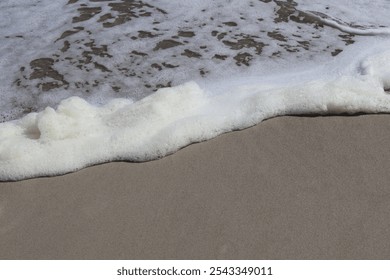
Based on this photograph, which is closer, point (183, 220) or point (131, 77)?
point (183, 220)

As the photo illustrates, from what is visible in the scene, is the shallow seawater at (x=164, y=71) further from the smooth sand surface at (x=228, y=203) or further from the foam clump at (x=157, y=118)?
the smooth sand surface at (x=228, y=203)

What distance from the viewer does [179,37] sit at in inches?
131

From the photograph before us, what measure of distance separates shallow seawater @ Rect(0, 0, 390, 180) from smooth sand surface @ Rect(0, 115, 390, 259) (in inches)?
5.2

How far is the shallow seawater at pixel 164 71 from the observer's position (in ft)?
7.58

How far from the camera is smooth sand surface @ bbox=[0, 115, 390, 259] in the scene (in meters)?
1.77

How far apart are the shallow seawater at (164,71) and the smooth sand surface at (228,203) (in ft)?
0.43

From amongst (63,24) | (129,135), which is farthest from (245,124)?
(63,24)

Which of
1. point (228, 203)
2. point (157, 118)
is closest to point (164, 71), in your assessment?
point (157, 118)

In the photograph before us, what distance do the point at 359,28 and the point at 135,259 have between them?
7.82 feet

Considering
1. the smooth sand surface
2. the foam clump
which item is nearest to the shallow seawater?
the foam clump

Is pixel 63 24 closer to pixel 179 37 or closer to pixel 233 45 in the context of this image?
pixel 179 37

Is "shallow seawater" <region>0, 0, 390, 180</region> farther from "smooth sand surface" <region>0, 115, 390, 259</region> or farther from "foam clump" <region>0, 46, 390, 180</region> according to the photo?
"smooth sand surface" <region>0, 115, 390, 259</region>

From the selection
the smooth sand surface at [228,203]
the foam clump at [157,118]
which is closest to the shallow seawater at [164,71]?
the foam clump at [157,118]
